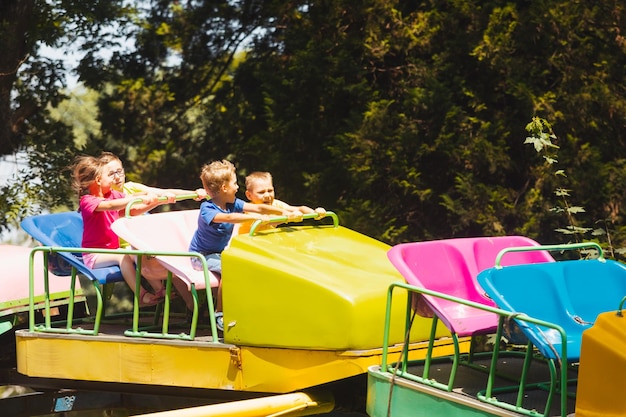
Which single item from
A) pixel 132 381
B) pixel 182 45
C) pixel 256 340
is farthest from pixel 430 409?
pixel 182 45

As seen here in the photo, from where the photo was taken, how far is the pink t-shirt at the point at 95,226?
610 cm

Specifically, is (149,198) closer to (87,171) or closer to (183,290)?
(87,171)

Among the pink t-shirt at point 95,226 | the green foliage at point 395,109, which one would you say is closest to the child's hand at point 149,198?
the pink t-shirt at point 95,226

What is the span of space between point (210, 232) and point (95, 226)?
2.94 ft

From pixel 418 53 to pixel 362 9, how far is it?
2.31 feet

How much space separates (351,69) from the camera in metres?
9.95

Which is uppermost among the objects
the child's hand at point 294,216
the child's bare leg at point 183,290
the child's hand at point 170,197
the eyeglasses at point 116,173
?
the eyeglasses at point 116,173

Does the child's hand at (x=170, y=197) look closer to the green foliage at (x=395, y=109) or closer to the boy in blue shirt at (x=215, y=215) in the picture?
the boy in blue shirt at (x=215, y=215)

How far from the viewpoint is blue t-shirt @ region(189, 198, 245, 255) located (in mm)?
5699

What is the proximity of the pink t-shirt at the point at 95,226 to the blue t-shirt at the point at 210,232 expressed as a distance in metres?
0.73

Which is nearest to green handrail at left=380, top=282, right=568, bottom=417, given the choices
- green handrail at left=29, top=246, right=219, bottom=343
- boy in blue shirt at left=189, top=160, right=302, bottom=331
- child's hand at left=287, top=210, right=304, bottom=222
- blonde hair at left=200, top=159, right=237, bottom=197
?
child's hand at left=287, top=210, right=304, bottom=222

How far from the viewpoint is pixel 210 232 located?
5.74 m

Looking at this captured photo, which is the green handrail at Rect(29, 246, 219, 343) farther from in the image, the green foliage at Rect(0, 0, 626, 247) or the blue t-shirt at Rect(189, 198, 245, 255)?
the green foliage at Rect(0, 0, 626, 247)

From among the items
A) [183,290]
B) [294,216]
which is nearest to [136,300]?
[183,290]
